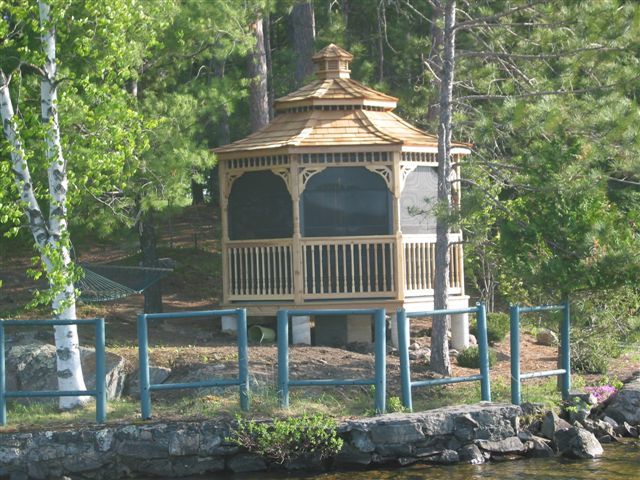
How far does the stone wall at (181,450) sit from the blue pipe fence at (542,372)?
111 cm

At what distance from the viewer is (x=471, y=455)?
11703mm

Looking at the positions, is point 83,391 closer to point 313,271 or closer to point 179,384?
point 179,384

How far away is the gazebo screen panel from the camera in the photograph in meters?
16.8

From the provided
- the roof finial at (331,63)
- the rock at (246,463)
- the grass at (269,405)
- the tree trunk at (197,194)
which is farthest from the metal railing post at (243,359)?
the tree trunk at (197,194)

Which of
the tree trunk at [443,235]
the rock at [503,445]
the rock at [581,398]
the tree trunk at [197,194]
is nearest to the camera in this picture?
the rock at [503,445]

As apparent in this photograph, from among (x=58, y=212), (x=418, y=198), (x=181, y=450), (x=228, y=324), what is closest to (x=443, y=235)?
(x=418, y=198)

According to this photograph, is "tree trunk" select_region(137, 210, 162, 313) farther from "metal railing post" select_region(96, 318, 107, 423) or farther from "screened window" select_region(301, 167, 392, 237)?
"metal railing post" select_region(96, 318, 107, 423)

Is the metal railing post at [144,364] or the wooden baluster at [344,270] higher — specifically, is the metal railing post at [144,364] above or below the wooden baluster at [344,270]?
below

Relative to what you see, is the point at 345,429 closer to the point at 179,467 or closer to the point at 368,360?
the point at 179,467

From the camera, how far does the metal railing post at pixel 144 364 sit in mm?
11438

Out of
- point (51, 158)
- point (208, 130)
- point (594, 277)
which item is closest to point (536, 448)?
point (594, 277)

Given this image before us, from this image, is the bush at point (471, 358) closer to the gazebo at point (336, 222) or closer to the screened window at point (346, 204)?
the gazebo at point (336, 222)

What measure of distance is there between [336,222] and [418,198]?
4.62ft

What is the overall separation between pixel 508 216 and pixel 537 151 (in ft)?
3.27
